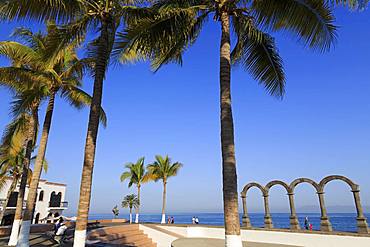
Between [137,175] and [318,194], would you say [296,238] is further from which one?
[137,175]

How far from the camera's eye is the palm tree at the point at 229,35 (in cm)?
753

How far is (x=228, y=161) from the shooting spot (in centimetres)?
740

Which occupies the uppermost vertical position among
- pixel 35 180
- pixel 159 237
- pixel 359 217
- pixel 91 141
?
pixel 91 141

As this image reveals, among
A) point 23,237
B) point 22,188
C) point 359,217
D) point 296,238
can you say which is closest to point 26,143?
point 22,188

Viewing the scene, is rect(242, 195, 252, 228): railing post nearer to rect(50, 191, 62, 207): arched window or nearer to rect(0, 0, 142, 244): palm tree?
rect(0, 0, 142, 244): palm tree

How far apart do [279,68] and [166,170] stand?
26.9 m

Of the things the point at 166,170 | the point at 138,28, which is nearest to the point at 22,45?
the point at 138,28

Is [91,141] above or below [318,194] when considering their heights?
above

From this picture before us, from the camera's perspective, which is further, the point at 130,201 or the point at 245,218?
the point at 130,201

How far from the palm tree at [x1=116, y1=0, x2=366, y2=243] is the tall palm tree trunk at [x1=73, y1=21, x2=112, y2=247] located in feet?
3.84

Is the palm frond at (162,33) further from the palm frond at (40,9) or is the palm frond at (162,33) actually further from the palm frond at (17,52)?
the palm frond at (17,52)

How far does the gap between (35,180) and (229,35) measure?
37.8ft

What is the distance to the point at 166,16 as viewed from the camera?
931cm

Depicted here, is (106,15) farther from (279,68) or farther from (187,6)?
(279,68)
